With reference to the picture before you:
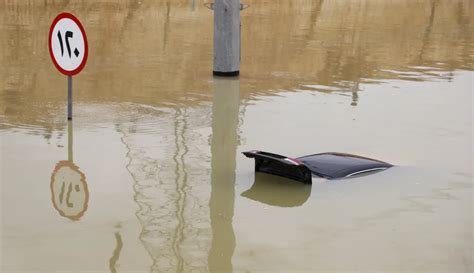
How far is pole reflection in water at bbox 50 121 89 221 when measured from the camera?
20.6 feet

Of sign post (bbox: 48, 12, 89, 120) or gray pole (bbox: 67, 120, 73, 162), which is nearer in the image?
gray pole (bbox: 67, 120, 73, 162)

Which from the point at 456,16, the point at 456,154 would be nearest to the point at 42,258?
the point at 456,154

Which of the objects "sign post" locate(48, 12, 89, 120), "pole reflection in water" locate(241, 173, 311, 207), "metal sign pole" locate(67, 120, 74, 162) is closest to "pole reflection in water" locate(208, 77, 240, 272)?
"pole reflection in water" locate(241, 173, 311, 207)

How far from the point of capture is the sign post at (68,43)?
8.23 m

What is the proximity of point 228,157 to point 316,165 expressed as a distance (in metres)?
0.90

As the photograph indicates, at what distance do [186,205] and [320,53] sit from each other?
9258 millimetres

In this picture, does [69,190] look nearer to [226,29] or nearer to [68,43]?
[68,43]

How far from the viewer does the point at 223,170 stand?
24.7 ft

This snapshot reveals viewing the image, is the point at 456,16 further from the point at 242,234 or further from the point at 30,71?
the point at 242,234

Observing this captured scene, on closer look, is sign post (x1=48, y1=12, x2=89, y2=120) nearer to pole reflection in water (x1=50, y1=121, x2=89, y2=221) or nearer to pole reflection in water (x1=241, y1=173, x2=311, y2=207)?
pole reflection in water (x1=50, y1=121, x2=89, y2=221)

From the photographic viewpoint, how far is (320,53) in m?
15.4

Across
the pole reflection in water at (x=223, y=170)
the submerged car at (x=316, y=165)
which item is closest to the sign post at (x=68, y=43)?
the pole reflection in water at (x=223, y=170)

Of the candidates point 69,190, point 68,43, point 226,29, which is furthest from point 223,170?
point 226,29

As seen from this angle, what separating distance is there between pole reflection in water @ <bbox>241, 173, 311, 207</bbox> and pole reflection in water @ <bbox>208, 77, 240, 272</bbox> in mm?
191
